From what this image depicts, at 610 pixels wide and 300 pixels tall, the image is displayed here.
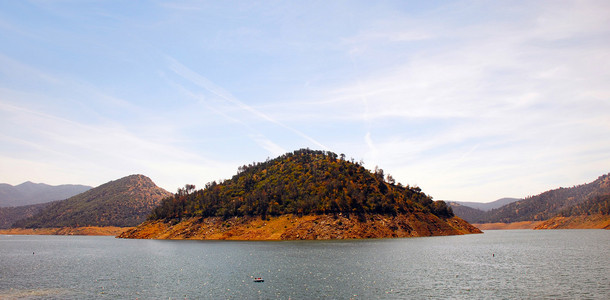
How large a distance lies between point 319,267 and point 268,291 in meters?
26.9

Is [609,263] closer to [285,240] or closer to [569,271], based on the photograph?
[569,271]

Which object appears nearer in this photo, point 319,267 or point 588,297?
point 588,297

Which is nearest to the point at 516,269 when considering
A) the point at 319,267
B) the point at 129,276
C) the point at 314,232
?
the point at 319,267

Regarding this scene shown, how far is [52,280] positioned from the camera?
69562 millimetres

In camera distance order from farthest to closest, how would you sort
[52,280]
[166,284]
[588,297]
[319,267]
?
[319,267] < [52,280] < [166,284] < [588,297]

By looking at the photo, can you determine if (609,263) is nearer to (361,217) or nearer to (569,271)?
(569,271)

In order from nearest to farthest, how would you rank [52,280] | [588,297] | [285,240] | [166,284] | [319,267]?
[588,297] → [166,284] → [52,280] → [319,267] → [285,240]

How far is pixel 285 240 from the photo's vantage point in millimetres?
185250

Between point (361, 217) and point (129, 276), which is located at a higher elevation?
point (361, 217)

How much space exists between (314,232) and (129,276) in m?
121

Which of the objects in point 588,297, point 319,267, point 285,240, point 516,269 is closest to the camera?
point 588,297

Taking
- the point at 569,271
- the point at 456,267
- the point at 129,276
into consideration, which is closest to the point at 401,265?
the point at 456,267

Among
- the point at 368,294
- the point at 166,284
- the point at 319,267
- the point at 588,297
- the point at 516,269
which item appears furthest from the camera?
the point at 319,267

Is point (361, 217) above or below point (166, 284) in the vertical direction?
above
